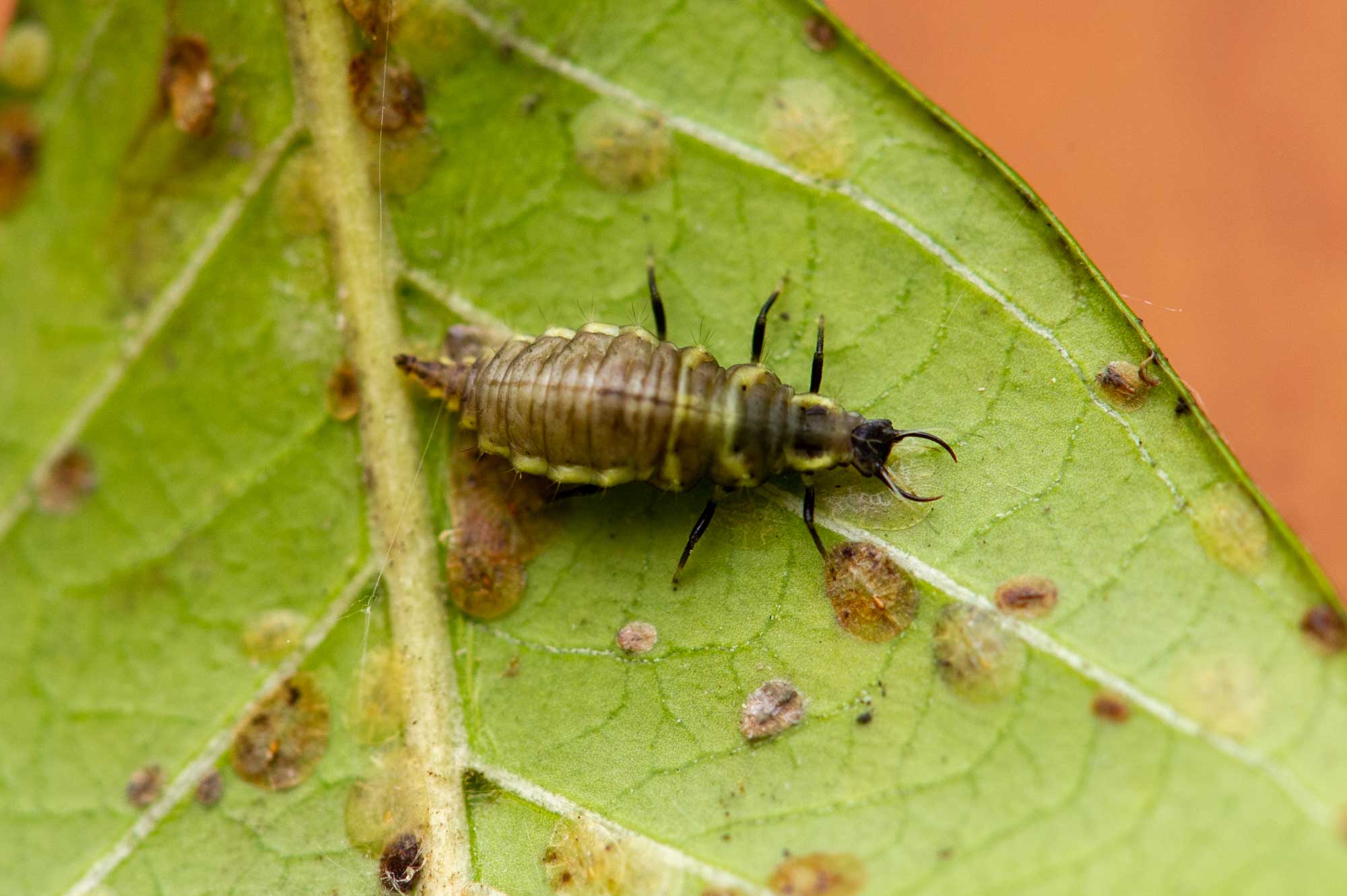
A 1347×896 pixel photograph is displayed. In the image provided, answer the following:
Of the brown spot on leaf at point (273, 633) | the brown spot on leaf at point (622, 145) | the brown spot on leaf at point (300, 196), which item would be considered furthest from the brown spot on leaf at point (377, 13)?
the brown spot on leaf at point (273, 633)

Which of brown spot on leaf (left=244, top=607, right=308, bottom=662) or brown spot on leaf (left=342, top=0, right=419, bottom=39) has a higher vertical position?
brown spot on leaf (left=342, top=0, right=419, bottom=39)

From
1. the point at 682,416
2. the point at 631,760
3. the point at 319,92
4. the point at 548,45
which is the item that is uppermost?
the point at 548,45

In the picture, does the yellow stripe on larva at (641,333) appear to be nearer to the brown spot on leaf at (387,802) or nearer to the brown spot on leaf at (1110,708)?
the brown spot on leaf at (387,802)

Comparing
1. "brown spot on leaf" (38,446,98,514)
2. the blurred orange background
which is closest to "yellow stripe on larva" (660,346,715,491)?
"brown spot on leaf" (38,446,98,514)

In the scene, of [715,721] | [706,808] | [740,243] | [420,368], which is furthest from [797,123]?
[706,808]

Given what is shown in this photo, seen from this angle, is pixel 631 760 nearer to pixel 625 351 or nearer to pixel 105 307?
pixel 625 351

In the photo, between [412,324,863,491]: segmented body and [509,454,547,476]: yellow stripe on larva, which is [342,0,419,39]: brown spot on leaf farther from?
[509,454,547,476]: yellow stripe on larva

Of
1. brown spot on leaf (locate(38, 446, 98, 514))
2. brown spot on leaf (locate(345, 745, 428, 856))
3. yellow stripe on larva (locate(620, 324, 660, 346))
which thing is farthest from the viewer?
brown spot on leaf (locate(38, 446, 98, 514))
